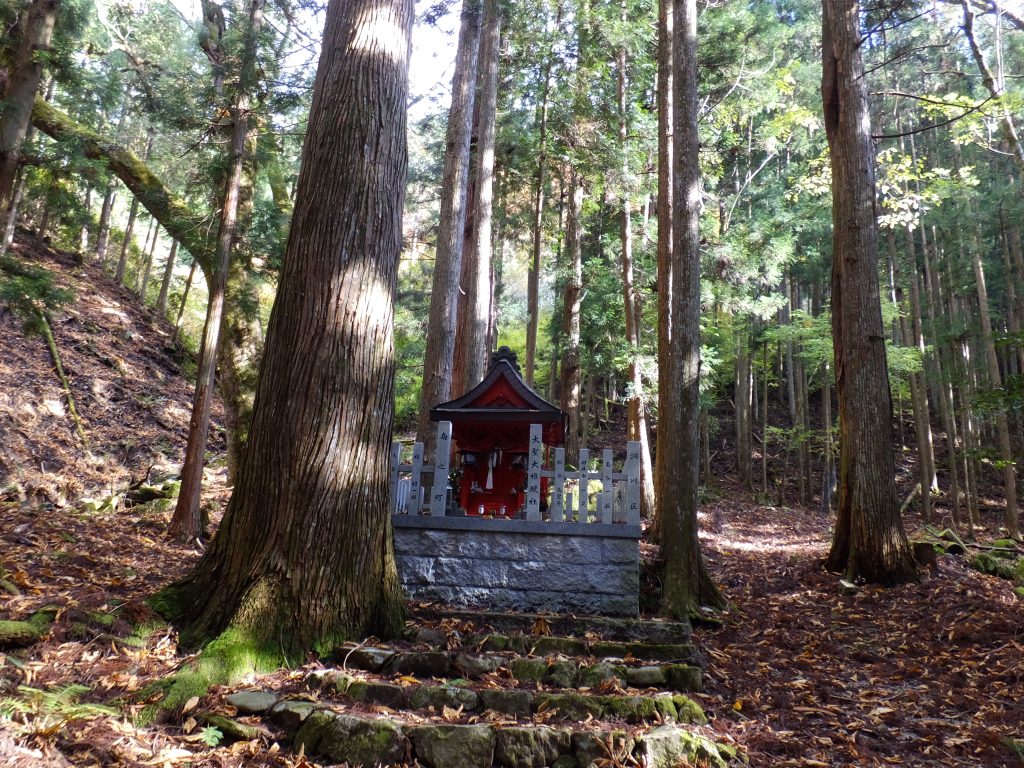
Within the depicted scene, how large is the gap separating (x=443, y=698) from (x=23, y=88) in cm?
818

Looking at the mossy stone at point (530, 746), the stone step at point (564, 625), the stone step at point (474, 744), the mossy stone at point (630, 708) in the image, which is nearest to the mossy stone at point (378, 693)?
the stone step at point (474, 744)

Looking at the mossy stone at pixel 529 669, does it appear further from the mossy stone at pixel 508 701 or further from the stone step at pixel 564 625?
the stone step at pixel 564 625

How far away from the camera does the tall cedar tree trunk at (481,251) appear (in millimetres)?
10422

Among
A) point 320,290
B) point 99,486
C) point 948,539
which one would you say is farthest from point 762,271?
point 99,486

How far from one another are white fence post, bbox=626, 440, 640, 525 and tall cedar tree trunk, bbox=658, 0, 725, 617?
0.53 meters

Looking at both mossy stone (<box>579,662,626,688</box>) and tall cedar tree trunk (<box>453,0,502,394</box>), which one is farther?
tall cedar tree trunk (<box>453,0,502,394</box>)

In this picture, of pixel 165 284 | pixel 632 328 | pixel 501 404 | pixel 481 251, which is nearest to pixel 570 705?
pixel 501 404

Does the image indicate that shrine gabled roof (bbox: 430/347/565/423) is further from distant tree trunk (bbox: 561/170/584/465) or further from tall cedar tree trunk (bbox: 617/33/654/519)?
distant tree trunk (bbox: 561/170/584/465)

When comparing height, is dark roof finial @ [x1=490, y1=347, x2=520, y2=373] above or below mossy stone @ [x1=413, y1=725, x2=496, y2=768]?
above

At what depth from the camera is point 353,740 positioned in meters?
2.96

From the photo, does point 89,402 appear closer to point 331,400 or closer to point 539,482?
point 539,482

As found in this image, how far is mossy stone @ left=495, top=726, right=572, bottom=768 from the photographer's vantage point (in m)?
2.98

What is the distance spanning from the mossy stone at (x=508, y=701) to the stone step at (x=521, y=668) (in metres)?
0.46

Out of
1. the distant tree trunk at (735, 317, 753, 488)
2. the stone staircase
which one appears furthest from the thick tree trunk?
the distant tree trunk at (735, 317, 753, 488)
